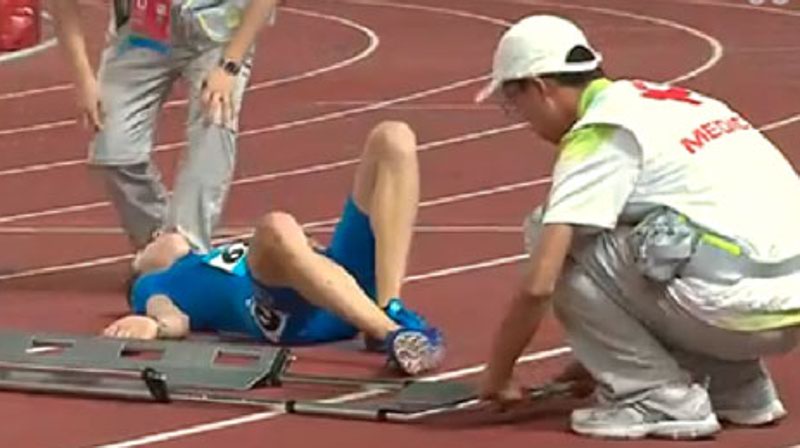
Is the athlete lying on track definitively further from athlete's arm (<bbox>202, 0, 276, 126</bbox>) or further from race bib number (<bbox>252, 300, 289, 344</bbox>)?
athlete's arm (<bbox>202, 0, 276, 126</bbox>)

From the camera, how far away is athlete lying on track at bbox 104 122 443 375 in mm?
5727

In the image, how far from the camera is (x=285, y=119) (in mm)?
11156

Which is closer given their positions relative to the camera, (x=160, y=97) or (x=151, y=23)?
(x=151, y=23)

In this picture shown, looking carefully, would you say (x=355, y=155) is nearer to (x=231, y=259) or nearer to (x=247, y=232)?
(x=247, y=232)

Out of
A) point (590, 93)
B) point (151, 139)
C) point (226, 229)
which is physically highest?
point (590, 93)

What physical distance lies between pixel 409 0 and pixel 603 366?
12872mm

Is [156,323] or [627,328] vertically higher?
[627,328]

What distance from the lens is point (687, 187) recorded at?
4.97 m

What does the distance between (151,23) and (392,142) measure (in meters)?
1.38

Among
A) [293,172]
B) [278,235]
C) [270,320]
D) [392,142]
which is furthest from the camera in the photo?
[293,172]

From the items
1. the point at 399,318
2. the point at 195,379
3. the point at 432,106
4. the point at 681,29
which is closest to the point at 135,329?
the point at 195,379

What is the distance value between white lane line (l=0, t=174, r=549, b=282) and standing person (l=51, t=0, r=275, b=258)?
282 mm

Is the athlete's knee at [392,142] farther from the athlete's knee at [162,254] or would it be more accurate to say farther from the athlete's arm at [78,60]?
the athlete's arm at [78,60]

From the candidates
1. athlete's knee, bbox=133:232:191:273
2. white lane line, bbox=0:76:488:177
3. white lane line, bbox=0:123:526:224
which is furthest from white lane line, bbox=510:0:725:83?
athlete's knee, bbox=133:232:191:273
